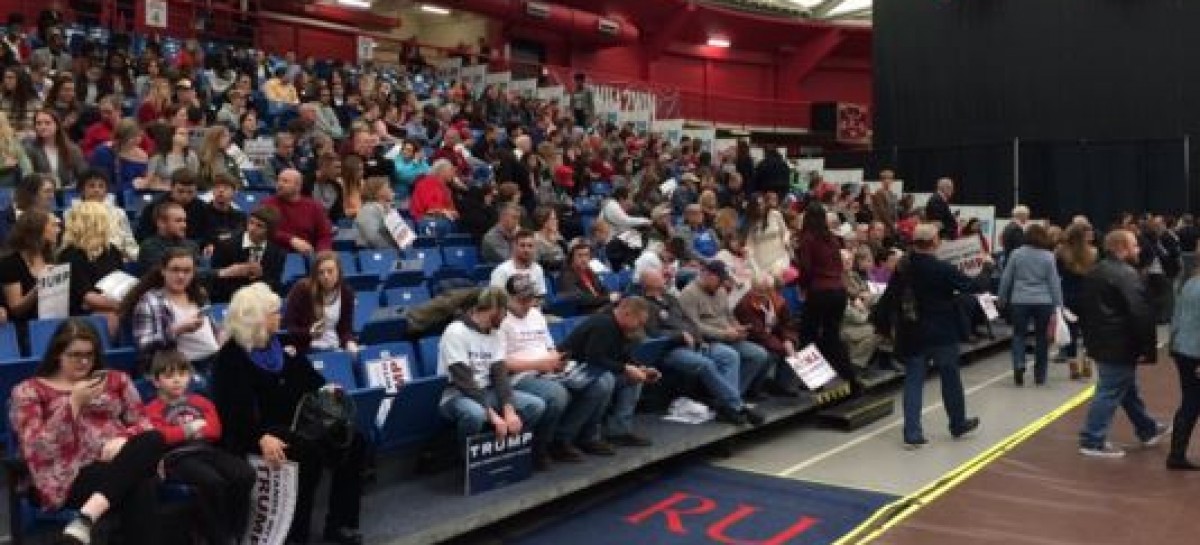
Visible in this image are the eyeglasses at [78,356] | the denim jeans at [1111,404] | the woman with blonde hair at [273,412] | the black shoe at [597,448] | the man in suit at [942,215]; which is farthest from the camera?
the man in suit at [942,215]

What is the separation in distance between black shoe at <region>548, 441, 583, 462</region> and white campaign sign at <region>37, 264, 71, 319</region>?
2655 mm

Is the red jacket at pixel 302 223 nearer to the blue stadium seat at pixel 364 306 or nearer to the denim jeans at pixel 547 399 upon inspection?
the blue stadium seat at pixel 364 306

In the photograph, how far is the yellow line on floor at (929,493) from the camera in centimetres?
533

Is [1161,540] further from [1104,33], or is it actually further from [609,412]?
[1104,33]

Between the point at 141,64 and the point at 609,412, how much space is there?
8158mm

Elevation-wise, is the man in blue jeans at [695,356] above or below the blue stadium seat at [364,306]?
below

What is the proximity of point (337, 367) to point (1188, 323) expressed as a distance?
5.12 meters

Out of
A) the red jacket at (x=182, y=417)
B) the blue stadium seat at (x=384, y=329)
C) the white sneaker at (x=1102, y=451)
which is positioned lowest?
the white sneaker at (x=1102, y=451)

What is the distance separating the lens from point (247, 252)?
6070 mm

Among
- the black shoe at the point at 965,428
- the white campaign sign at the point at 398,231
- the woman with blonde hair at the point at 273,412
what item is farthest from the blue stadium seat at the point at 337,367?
the black shoe at the point at 965,428

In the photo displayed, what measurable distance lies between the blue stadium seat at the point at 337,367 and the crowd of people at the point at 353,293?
0.51 ft

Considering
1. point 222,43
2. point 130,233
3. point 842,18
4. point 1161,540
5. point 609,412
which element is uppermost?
point 842,18

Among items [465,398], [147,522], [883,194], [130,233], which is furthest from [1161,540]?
[883,194]

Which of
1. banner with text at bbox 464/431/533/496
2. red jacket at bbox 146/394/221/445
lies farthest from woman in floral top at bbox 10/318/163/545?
banner with text at bbox 464/431/533/496
